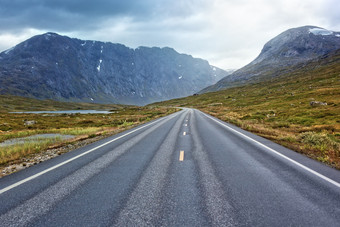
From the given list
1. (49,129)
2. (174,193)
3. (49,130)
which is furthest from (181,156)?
(49,129)

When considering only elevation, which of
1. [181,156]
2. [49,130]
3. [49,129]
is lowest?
[49,129]

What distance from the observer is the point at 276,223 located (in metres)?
4.02

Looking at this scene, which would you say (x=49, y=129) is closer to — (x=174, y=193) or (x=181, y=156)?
(x=181, y=156)

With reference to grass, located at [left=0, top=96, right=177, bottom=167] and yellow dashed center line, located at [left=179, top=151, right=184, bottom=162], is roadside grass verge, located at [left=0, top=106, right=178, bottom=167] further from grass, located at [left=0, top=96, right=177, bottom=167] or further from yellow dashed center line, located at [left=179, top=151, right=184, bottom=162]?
yellow dashed center line, located at [left=179, top=151, right=184, bottom=162]

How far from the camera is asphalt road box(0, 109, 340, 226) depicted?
13.8 ft

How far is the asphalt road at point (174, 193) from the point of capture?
4219 millimetres

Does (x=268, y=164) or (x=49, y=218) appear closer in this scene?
(x=49, y=218)

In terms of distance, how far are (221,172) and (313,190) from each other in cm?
259

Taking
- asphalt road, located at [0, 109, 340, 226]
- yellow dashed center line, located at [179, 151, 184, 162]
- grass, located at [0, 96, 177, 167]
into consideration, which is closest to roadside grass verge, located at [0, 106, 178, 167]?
grass, located at [0, 96, 177, 167]

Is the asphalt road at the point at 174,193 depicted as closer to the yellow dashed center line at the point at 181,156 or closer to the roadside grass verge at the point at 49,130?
the yellow dashed center line at the point at 181,156

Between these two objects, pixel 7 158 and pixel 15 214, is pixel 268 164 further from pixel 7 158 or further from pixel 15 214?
pixel 7 158

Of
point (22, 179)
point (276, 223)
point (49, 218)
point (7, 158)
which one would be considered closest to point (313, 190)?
point (276, 223)

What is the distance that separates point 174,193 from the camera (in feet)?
17.8

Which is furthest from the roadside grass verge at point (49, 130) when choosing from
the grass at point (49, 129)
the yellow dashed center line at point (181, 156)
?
the yellow dashed center line at point (181, 156)
